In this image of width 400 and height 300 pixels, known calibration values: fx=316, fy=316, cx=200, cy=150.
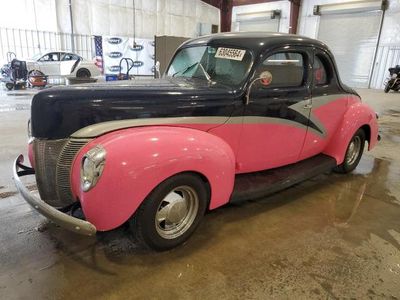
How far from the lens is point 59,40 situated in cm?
1536

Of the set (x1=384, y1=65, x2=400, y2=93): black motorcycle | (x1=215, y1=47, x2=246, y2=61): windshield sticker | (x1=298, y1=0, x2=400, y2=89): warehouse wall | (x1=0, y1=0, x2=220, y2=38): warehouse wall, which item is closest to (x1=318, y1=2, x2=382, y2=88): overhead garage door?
(x1=298, y1=0, x2=400, y2=89): warehouse wall

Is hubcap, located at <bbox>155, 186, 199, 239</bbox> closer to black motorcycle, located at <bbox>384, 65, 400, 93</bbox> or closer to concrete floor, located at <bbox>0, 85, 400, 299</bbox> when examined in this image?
concrete floor, located at <bbox>0, 85, 400, 299</bbox>

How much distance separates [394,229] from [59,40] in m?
16.3

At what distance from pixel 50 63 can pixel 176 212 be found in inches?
519

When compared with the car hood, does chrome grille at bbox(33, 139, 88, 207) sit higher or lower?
lower

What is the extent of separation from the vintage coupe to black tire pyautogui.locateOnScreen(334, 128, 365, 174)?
0.74 meters

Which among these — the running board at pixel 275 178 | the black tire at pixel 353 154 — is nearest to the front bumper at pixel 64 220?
the running board at pixel 275 178

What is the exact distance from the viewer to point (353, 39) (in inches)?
659

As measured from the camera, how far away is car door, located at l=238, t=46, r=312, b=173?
284 centimetres

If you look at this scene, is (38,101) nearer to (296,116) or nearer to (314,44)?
(296,116)

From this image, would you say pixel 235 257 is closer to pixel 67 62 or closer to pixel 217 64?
pixel 217 64

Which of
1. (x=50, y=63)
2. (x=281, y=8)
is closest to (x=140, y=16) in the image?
(x=50, y=63)

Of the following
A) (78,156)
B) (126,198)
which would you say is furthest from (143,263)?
(78,156)

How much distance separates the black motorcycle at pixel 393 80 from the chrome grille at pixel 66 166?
16.1 meters
